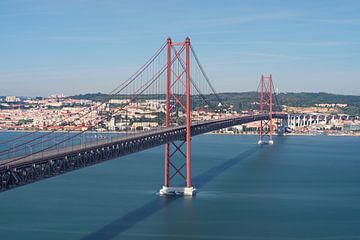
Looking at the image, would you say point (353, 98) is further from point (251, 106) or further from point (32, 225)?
point (32, 225)

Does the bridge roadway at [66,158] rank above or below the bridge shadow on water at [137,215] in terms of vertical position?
above

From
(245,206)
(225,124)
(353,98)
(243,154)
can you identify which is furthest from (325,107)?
(245,206)

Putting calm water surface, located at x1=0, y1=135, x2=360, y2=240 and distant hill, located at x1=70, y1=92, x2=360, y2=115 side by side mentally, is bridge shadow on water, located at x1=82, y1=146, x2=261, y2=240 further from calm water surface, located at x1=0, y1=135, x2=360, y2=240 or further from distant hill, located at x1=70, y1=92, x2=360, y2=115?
distant hill, located at x1=70, y1=92, x2=360, y2=115

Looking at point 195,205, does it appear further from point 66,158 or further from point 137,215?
point 66,158

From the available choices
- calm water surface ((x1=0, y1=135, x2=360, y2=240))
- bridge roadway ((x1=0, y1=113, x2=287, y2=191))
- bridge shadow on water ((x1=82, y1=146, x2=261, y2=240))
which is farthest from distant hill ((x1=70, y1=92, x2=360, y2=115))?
bridge roadway ((x1=0, y1=113, x2=287, y2=191))

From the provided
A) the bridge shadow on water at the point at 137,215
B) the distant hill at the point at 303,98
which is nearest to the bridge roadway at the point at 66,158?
the bridge shadow on water at the point at 137,215

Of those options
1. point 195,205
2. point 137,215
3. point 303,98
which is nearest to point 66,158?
point 137,215

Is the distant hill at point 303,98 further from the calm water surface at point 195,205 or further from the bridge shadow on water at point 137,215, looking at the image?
the bridge shadow on water at point 137,215
